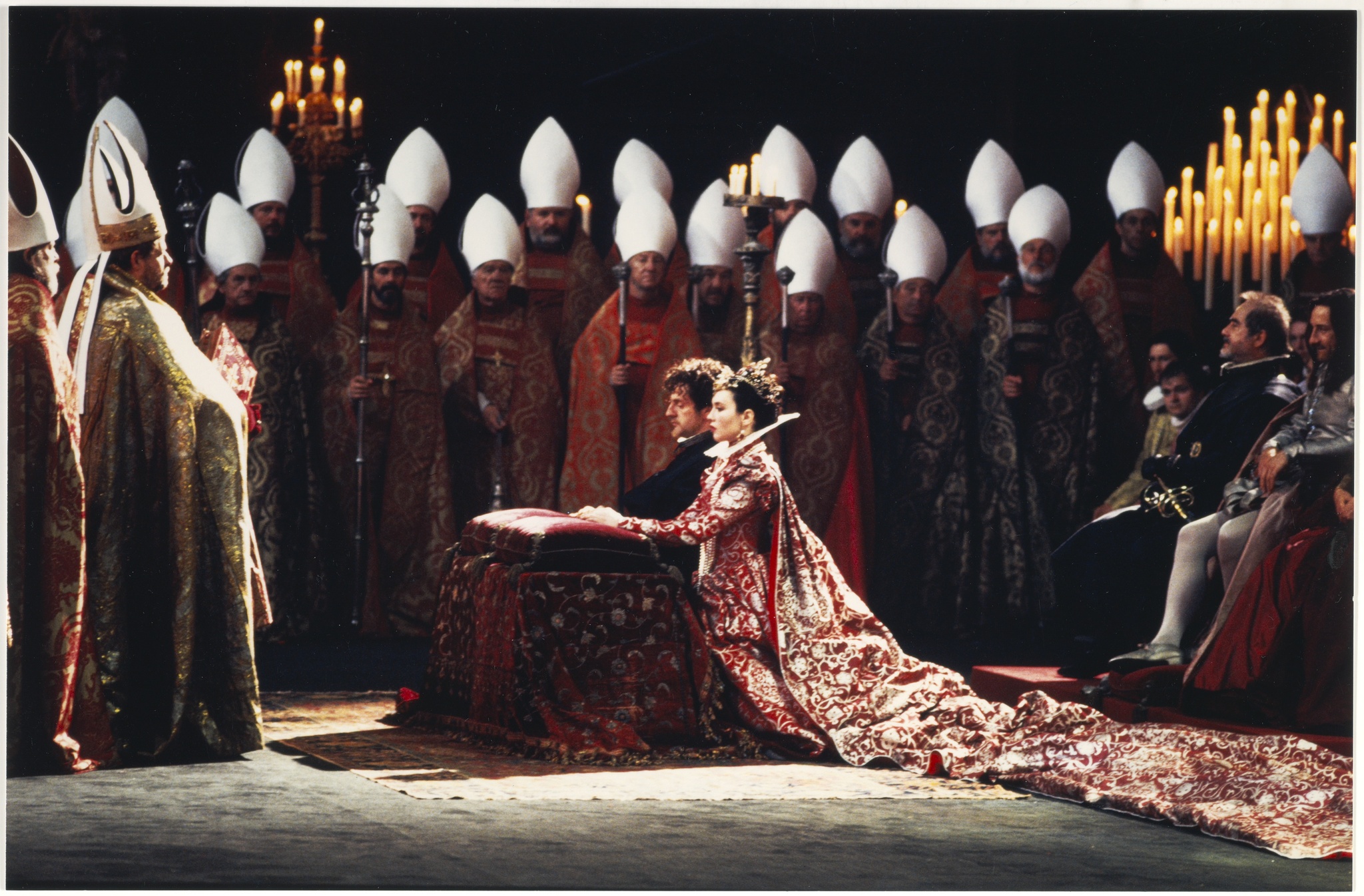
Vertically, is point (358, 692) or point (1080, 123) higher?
point (1080, 123)

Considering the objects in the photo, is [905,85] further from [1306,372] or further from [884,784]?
[884,784]

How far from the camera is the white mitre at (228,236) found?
23.1 ft

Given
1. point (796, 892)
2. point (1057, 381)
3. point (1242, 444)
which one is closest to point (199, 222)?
point (1057, 381)

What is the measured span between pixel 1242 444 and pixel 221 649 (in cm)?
321

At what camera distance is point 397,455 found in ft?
25.0

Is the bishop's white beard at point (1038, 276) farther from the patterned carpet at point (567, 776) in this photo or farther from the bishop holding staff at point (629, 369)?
the patterned carpet at point (567, 776)

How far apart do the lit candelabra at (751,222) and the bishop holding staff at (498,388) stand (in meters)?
1.13

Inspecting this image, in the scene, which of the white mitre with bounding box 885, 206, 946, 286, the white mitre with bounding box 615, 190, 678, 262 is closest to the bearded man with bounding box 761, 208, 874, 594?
the white mitre with bounding box 885, 206, 946, 286

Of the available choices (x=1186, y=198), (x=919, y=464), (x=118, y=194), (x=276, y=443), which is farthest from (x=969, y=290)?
(x=118, y=194)

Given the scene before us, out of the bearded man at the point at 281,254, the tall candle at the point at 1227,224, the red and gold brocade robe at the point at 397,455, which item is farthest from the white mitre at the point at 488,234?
the tall candle at the point at 1227,224

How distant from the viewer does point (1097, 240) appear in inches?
345

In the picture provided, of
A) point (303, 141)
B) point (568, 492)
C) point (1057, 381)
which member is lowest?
point (568, 492)

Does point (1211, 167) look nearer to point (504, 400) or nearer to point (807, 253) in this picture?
point (807, 253)

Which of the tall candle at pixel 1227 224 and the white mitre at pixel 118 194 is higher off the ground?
the tall candle at pixel 1227 224
